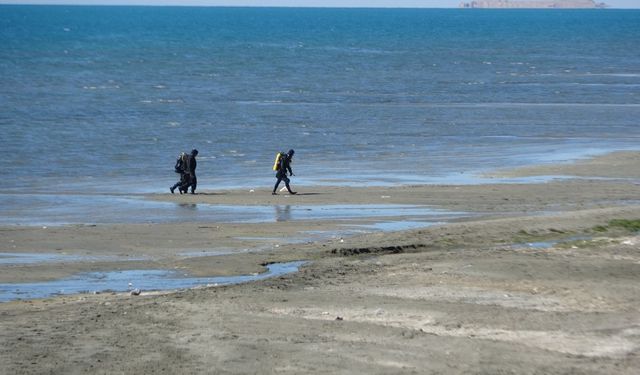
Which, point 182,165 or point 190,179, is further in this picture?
point 182,165

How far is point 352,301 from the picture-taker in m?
15.1

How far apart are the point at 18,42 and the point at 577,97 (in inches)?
2901

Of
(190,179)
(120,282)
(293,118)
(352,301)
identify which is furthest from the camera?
(293,118)

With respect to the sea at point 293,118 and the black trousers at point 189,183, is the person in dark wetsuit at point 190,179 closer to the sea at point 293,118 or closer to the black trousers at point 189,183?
the black trousers at point 189,183

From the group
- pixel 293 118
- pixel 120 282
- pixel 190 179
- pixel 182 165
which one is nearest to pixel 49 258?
pixel 120 282

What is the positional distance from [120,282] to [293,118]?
31.5m

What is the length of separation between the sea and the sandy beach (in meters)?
5.16

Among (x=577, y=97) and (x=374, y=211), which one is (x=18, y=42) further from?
(x=374, y=211)

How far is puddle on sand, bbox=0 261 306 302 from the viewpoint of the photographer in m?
16.4

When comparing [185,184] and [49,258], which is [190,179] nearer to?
[185,184]

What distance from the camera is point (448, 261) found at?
17.9 m

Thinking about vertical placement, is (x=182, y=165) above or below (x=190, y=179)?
above

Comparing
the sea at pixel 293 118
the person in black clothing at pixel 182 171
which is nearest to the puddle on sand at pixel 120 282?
the sea at pixel 293 118

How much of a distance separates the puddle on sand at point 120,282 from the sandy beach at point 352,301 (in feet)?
0.99
